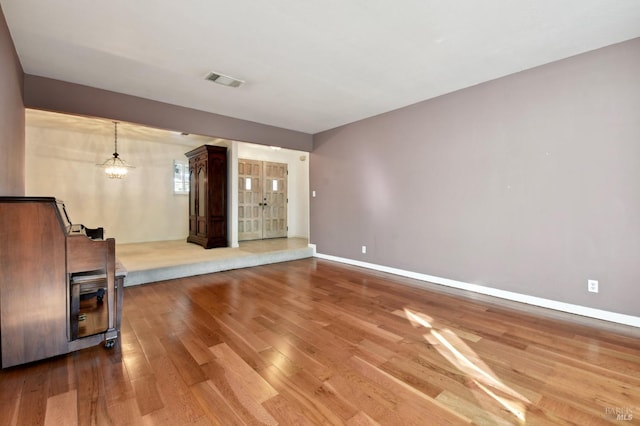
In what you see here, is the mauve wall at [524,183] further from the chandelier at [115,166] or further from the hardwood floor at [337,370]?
the chandelier at [115,166]

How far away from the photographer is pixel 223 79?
129 inches

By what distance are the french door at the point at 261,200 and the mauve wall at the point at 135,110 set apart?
2.21 m

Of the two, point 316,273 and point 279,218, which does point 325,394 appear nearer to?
point 316,273

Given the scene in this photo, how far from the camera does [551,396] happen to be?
1641 mm

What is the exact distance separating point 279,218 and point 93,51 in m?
5.56

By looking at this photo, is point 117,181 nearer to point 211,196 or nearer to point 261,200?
point 211,196

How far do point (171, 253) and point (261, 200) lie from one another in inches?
108

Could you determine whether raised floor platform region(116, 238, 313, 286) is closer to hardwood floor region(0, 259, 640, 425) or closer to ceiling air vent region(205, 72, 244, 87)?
hardwood floor region(0, 259, 640, 425)

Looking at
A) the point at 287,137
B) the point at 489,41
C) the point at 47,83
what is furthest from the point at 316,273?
the point at 47,83

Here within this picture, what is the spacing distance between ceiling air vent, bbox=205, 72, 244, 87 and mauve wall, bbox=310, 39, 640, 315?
2.33m

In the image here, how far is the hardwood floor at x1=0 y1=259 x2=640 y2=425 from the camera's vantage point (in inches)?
59.0

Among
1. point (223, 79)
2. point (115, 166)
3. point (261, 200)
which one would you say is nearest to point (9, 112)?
point (223, 79)

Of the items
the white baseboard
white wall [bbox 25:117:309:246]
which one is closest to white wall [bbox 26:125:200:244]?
white wall [bbox 25:117:309:246]

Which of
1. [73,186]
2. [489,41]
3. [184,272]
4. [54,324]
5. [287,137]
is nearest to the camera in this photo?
[54,324]
